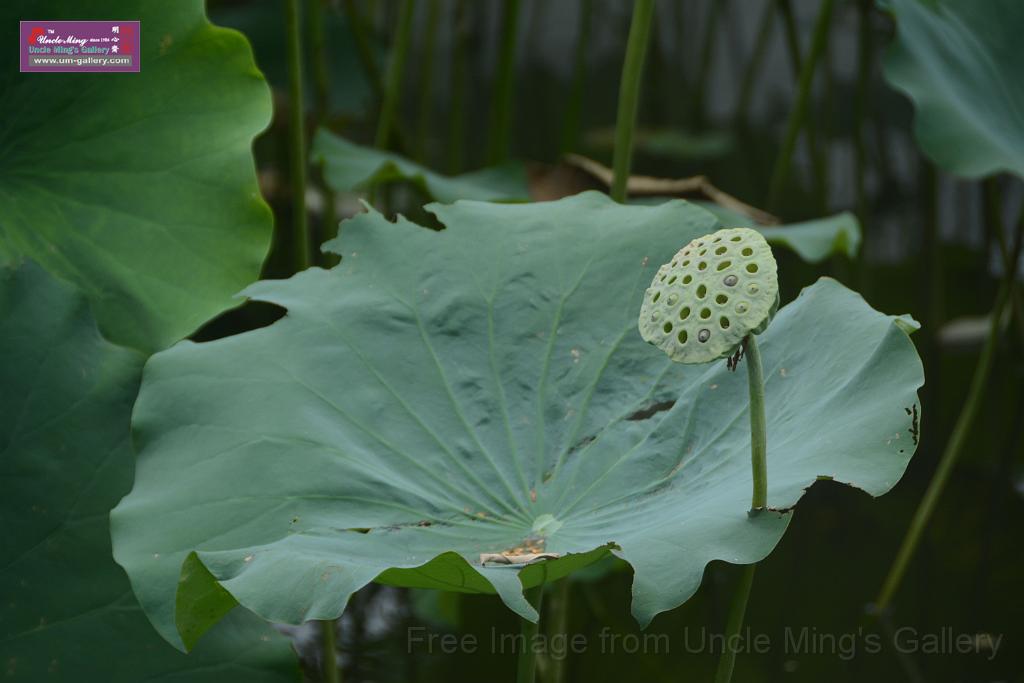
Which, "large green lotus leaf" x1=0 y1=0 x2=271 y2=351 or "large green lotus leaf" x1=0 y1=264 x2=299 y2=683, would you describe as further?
"large green lotus leaf" x1=0 y1=0 x2=271 y2=351

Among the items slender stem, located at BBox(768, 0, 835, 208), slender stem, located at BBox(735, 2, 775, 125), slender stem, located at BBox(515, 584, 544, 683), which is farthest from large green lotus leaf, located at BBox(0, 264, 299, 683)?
A: slender stem, located at BBox(735, 2, 775, 125)

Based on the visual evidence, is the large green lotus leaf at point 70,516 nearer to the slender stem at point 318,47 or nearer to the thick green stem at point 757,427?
the thick green stem at point 757,427

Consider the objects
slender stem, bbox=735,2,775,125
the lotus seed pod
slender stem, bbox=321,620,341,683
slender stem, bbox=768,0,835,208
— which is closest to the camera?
the lotus seed pod

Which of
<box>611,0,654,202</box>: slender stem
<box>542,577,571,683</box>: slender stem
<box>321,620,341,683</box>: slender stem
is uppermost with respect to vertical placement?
<box>611,0,654,202</box>: slender stem

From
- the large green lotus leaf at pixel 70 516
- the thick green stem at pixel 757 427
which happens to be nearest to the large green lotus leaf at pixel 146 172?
the large green lotus leaf at pixel 70 516

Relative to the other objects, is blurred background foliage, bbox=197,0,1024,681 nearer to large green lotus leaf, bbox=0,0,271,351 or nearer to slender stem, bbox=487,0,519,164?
slender stem, bbox=487,0,519,164

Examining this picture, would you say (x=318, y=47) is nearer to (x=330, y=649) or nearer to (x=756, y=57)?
(x=330, y=649)
